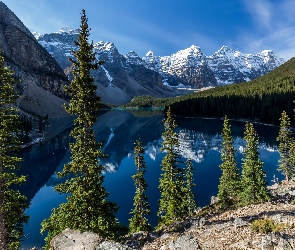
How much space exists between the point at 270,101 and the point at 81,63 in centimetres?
17458

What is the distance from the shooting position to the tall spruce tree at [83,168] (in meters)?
19.5

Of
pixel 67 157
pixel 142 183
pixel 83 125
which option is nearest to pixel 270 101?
pixel 67 157

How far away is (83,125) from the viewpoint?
68.9 feet

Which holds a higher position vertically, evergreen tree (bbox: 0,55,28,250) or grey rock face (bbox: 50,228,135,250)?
evergreen tree (bbox: 0,55,28,250)

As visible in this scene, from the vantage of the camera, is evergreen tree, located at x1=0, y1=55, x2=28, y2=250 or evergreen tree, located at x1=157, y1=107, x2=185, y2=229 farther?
evergreen tree, located at x1=157, y1=107, x2=185, y2=229

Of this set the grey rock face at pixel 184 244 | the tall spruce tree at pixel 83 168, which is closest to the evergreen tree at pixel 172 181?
the tall spruce tree at pixel 83 168

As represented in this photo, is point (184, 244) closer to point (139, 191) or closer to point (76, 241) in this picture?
point (76, 241)

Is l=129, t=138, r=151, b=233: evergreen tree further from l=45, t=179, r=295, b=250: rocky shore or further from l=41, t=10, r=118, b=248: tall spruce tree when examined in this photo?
l=45, t=179, r=295, b=250: rocky shore

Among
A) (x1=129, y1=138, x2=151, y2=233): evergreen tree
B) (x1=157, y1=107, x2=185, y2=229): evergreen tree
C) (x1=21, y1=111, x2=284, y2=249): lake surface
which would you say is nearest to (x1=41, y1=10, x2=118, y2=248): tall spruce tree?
(x1=129, y1=138, x2=151, y2=233): evergreen tree

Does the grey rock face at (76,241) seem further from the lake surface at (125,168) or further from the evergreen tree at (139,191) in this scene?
the lake surface at (125,168)

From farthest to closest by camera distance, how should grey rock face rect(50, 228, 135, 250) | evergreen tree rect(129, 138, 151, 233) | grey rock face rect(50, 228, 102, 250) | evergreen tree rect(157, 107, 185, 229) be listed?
evergreen tree rect(157, 107, 185, 229), evergreen tree rect(129, 138, 151, 233), grey rock face rect(50, 228, 102, 250), grey rock face rect(50, 228, 135, 250)

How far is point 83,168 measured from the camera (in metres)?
20.0

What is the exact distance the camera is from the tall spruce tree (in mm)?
19453

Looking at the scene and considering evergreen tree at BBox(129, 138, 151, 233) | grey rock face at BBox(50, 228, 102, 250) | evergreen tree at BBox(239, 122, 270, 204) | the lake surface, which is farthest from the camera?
the lake surface
